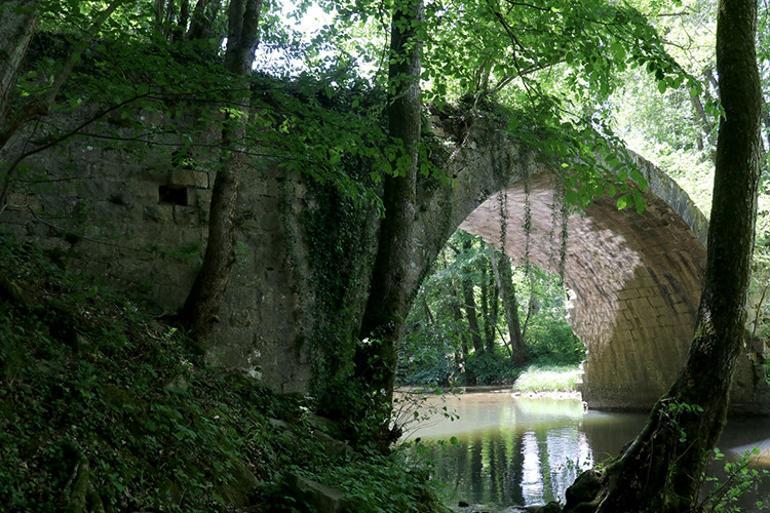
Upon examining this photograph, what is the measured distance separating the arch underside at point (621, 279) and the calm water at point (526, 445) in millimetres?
979

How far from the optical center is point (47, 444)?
2.51 metres

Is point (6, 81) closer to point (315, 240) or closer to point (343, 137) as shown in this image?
point (343, 137)

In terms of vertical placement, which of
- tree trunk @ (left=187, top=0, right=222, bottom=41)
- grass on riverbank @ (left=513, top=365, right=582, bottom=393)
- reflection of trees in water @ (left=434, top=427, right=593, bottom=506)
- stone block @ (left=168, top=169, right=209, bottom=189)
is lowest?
reflection of trees in water @ (left=434, top=427, right=593, bottom=506)

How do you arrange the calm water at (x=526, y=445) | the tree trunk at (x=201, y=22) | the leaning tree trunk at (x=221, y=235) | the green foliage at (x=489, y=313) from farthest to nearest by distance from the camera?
the green foliage at (x=489, y=313) < the calm water at (x=526, y=445) < the tree trunk at (x=201, y=22) < the leaning tree trunk at (x=221, y=235)

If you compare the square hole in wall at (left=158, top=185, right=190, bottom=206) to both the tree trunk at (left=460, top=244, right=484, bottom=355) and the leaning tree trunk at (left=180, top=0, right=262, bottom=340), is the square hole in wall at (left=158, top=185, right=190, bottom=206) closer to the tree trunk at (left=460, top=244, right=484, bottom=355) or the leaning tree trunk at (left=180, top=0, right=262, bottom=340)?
the leaning tree trunk at (left=180, top=0, right=262, bottom=340)

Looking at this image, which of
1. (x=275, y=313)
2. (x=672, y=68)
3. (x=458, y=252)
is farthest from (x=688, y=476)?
(x=458, y=252)

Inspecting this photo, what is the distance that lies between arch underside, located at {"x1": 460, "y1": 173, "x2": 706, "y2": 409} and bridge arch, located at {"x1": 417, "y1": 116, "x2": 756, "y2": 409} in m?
0.02

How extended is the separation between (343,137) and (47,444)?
215 centimetres

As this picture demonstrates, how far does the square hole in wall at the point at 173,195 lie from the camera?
5758 mm

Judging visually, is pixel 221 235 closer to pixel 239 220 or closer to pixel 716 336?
pixel 239 220

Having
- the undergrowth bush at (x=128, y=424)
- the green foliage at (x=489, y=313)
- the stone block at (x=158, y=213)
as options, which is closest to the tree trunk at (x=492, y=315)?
the green foliage at (x=489, y=313)

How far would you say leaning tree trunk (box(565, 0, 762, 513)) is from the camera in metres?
4.73

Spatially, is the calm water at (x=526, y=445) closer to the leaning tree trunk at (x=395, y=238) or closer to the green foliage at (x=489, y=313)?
the leaning tree trunk at (x=395, y=238)

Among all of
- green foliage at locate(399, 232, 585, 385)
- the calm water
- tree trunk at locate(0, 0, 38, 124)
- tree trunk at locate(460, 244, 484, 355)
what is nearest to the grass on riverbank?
green foliage at locate(399, 232, 585, 385)
